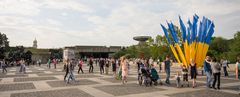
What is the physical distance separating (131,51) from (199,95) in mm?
95045

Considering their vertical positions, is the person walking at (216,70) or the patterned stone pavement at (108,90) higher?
the person walking at (216,70)

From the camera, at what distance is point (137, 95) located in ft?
35.9

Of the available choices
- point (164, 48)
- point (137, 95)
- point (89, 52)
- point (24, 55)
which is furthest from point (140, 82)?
point (89, 52)

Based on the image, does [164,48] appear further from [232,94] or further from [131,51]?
[232,94]

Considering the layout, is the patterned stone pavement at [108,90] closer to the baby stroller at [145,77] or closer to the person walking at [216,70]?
the baby stroller at [145,77]

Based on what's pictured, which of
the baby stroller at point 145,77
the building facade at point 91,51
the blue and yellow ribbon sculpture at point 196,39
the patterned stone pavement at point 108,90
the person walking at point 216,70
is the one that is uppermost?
the building facade at point 91,51

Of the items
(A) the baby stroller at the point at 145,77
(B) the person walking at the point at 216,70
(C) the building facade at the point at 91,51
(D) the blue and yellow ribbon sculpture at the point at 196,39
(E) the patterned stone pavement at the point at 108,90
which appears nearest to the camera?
(E) the patterned stone pavement at the point at 108,90

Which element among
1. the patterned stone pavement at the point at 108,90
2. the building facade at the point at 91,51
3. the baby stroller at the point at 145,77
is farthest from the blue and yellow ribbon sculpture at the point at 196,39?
the building facade at the point at 91,51

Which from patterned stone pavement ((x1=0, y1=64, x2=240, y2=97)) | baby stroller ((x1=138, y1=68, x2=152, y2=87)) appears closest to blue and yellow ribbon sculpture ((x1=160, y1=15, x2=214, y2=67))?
patterned stone pavement ((x1=0, y1=64, x2=240, y2=97))

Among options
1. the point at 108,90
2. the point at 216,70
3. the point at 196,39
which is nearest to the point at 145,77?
the point at 108,90

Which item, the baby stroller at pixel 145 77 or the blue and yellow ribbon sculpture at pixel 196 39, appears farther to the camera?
the blue and yellow ribbon sculpture at pixel 196 39

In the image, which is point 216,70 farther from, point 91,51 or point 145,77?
point 91,51

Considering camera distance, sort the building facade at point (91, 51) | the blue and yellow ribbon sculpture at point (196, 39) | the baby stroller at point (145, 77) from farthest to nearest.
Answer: the building facade at point (91, 51)
the blue and yellow ribbon sculpture at point (196, 39)
the baby stroller at point (145, 77)

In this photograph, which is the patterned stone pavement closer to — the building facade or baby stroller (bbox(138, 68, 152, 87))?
baby stroller (bbox(138, 68, 152, 87))
